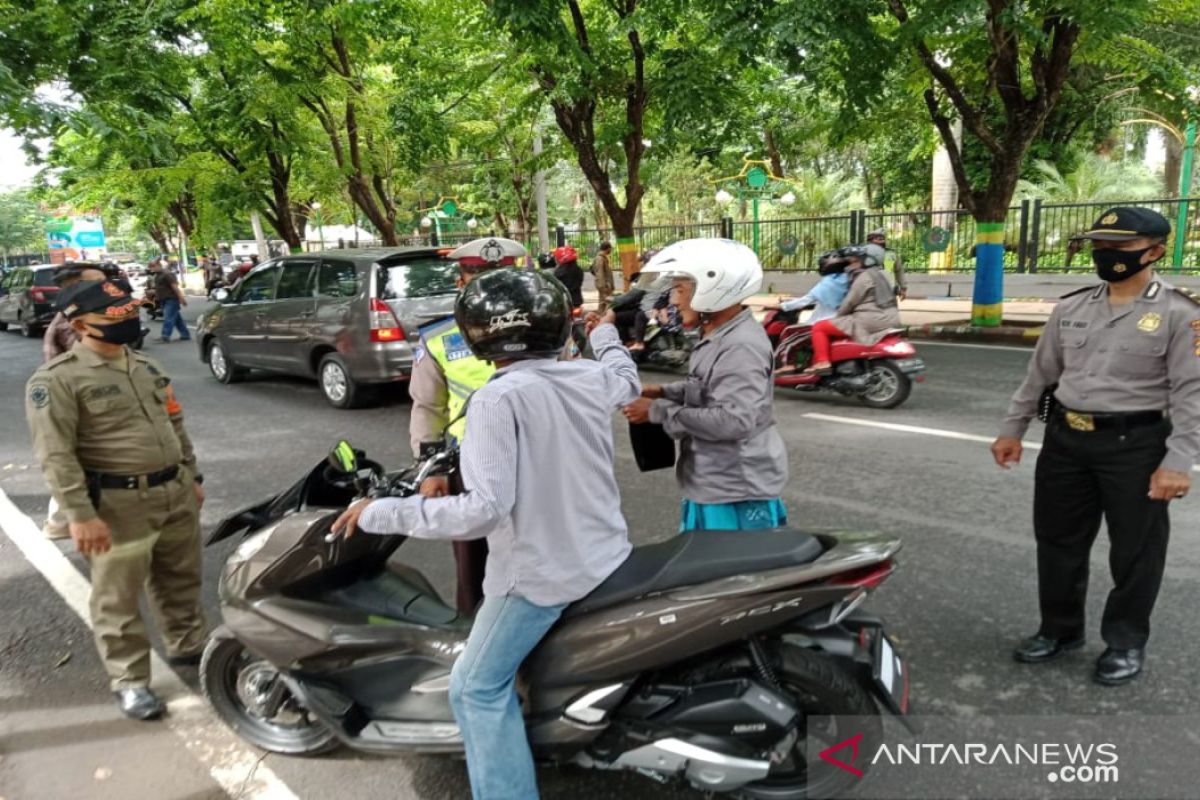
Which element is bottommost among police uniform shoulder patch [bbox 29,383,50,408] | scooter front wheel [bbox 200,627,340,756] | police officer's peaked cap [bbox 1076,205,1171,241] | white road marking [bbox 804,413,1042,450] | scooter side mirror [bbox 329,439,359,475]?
white road marking [bbox 804,413,1042,450]

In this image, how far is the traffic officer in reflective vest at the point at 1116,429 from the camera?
2.76 meters

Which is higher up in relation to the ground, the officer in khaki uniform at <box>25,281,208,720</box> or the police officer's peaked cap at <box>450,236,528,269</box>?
the police officer's peaked cap at <box>450,236,528,269</box>

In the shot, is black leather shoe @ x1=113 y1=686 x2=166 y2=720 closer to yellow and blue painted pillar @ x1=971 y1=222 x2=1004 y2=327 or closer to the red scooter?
the red scooter

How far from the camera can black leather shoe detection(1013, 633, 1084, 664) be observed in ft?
10.6

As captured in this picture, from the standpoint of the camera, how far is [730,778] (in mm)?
2188

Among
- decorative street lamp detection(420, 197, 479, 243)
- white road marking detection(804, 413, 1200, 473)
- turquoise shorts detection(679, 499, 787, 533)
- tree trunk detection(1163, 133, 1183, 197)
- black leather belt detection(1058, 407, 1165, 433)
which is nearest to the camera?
black leather belt detection(1058, 407, 1165, 433)

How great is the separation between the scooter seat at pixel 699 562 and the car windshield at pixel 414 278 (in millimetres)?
6061

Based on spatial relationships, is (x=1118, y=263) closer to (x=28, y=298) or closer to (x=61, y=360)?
(x=61, y=360)

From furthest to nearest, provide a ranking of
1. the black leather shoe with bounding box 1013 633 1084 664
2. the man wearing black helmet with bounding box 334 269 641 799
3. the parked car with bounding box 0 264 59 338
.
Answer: the parked car with bounding box 0 264 59 338 < the black leather shoe with bounding box 1013 633 1084 664 < the man wearing black helmet with bounding box 334 269 641 799

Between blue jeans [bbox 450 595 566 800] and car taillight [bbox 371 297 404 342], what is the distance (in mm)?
6125

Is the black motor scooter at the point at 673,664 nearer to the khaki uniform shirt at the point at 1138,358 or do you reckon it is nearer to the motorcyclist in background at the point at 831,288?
the khaki uniform shirt at the point at 1138,358

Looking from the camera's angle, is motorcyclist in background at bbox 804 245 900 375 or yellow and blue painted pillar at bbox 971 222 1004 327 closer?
motorcyclist in background at bbox 804 245 900 375

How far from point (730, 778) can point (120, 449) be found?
2.41 m

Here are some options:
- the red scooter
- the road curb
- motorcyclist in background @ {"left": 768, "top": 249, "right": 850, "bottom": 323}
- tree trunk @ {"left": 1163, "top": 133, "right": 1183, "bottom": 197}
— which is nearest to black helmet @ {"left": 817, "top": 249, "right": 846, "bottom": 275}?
motorcyclist in background @ {"left": 768, "top": 249, "right": 850, "bottom": 323}
